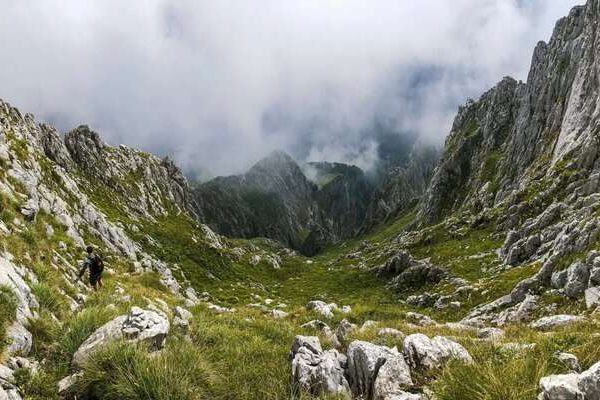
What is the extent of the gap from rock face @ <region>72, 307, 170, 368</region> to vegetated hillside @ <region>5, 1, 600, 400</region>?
6cm

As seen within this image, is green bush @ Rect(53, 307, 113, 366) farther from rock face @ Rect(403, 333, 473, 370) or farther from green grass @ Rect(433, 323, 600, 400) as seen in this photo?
green grass @ Rect(433, 323, 600, 400)

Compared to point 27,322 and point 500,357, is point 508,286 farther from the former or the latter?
point 27,322

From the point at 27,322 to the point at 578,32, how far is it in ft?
524

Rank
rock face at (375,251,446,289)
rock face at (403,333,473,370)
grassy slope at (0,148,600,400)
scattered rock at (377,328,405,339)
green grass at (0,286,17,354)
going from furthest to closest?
1. rock face at (375,251,446,289)
2. scattered rock at (377,328,405,339)
3. rock face at (403,333,473,370)
4. green grass at (0,286,17,354)
5. grassy slope at (0,148,600,400)

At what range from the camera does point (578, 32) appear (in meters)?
132

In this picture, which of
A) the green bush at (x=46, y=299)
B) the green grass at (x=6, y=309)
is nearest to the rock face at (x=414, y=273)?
the green bush at (x=46, y=299)

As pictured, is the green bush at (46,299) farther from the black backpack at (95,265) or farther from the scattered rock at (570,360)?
A: the scattered rock at (570,360)

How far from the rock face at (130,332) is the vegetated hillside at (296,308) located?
6 centimetres

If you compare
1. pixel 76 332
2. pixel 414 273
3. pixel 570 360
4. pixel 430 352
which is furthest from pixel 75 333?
pixel 414 273

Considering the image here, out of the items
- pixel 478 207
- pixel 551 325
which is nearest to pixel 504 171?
pixel 478 207

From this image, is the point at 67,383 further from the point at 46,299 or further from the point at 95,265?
the point at 95,265

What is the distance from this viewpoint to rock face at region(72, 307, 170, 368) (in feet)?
35.4

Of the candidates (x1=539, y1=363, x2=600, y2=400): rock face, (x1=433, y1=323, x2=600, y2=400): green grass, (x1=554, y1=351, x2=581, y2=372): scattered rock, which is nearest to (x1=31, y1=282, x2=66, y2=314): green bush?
(x1=433, y1=323, x2=600, y2=400): green grass

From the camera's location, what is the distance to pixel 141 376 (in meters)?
9.30
